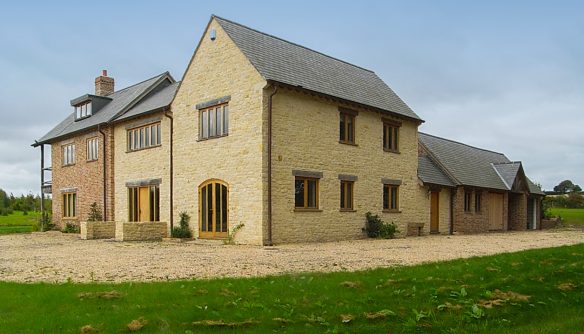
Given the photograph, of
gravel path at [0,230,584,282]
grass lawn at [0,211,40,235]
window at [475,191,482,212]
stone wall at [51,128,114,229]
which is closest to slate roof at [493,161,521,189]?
window at [475,191,482,212]

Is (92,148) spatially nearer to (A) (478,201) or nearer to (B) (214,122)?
(B) (214,122)

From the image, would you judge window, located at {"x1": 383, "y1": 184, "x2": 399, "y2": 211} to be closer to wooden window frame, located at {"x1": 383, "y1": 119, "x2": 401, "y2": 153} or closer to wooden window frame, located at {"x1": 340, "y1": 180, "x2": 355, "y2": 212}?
wooden window frame, located at {"x1": 383, "y1": 119, "x2": 401, "y2": 153}

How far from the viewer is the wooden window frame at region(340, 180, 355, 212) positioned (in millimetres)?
22141

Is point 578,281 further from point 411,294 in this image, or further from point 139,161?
point 139,161

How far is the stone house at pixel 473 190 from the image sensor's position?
28.5m

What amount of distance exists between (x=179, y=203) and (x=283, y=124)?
6.39m

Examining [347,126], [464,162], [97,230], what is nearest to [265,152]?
[347,126]

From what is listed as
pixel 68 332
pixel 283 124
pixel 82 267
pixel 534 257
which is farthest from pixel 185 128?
pixel 68 332

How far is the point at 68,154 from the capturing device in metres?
32.0

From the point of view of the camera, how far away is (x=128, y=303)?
25.1 feet

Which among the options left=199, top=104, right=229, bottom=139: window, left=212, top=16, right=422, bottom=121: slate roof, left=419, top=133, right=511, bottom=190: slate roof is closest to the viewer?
left=212, top=16, right=422, bottom=121: slate roof

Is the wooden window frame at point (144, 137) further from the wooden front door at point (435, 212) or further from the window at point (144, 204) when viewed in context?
the wooden front door at point (435, 212)

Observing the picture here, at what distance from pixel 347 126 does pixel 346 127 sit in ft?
0.35

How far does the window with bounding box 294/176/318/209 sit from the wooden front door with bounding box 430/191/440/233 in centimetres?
960
